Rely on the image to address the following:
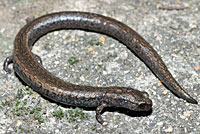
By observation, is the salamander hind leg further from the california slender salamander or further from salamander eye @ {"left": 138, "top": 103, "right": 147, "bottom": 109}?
salamander eye @ {"left": 138, "top": 103, "right": 147, "bottom": 109}

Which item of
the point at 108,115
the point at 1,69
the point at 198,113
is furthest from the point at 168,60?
the point at 1,69

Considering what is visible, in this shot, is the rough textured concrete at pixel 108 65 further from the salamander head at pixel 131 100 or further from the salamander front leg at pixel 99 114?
the salamander head at pixel 131 100

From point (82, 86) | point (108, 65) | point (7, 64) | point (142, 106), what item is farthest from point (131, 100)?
point (7, 64)

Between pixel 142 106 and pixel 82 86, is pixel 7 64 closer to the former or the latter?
pixel 82 86

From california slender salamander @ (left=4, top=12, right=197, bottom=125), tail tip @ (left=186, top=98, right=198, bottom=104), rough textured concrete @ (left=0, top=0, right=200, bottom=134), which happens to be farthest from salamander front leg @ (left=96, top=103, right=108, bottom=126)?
tail tip @ (left=186, top=98, right=198, bottom=104)

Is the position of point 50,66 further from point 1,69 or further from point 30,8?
point 30,8

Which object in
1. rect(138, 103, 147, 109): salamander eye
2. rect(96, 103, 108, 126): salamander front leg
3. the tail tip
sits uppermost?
rect(138, 103, 147, 109): salamander eye
